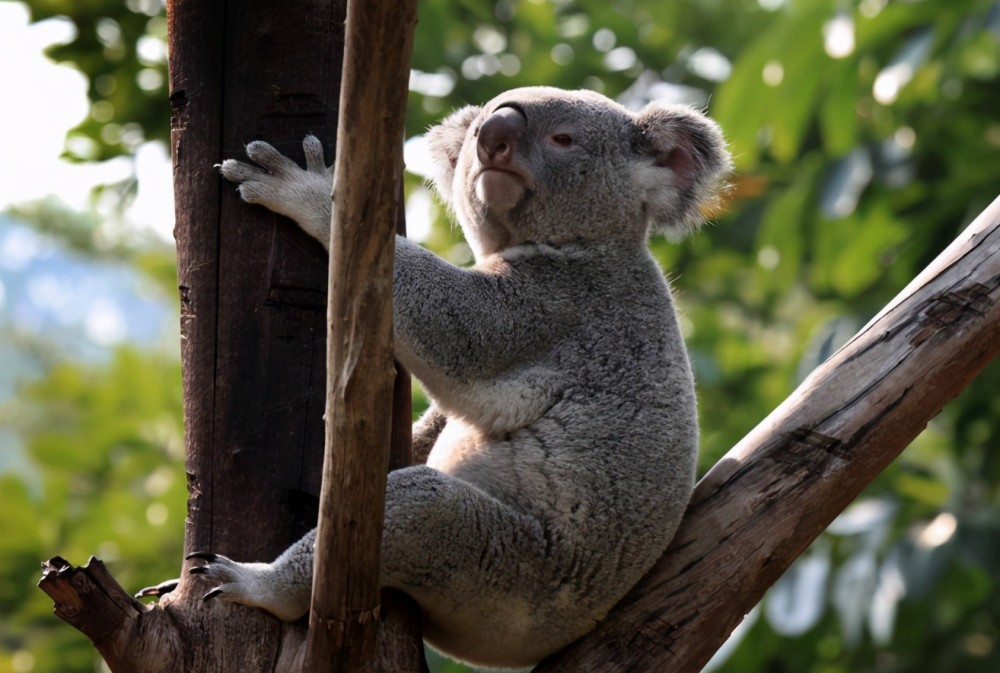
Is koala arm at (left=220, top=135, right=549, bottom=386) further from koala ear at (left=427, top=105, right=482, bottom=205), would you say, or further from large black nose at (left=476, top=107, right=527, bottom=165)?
koala ear at (left=427, top=105, right=482, bottom=205)

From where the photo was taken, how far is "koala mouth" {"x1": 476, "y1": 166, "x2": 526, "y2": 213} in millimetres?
3910

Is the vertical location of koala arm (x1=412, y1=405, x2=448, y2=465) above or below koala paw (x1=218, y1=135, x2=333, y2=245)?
below

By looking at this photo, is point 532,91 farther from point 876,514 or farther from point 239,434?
point 876,514

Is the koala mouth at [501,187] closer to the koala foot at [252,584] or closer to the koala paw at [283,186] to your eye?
the koala paw at [283,186]

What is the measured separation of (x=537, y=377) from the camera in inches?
139

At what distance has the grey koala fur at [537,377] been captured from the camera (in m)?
3.10

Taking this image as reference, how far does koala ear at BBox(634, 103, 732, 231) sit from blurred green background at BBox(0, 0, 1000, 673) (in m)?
1.80

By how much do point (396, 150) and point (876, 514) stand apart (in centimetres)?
533

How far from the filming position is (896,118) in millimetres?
7223

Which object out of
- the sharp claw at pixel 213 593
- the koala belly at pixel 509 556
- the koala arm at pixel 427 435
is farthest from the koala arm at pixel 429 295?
the sharp claw at pixel 213 593

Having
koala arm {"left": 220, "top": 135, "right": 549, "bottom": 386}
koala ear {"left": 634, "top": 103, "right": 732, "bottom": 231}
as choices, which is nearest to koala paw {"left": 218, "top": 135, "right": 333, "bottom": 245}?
koala arm {"left": 220, "top": 135, "right": 549, "bottom": 386}

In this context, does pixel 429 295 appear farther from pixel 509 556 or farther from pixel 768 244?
pixel 768 244

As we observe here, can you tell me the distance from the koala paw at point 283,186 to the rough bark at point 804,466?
4.75 ft

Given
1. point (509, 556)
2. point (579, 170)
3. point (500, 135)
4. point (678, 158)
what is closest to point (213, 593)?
point (509, 556)
